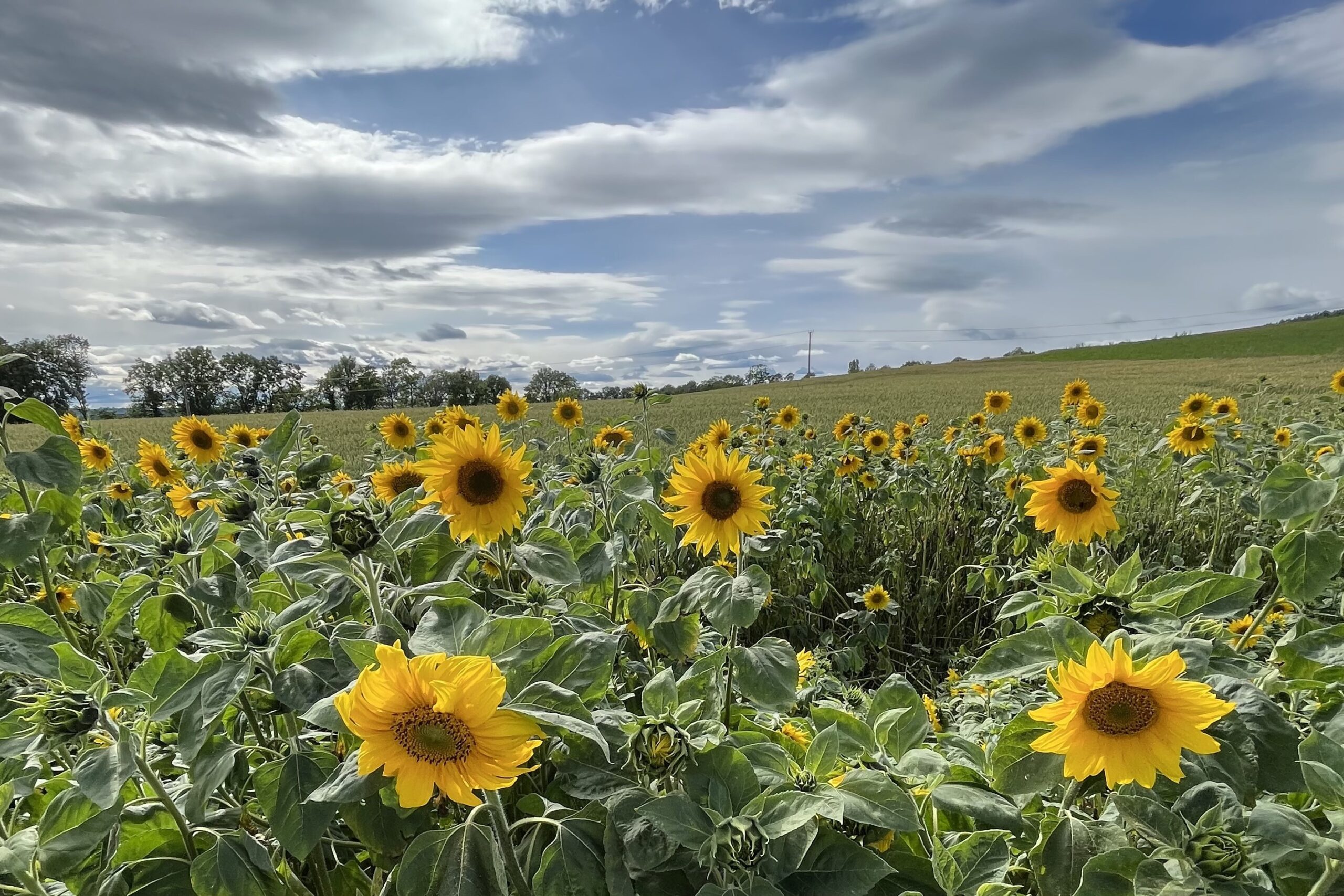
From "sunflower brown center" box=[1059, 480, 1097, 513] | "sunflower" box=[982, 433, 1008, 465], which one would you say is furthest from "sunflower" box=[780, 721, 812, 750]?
"sunflower" box=[982, 433, 1008, 465]

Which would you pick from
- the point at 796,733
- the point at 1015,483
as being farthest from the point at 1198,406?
the point at 796,733

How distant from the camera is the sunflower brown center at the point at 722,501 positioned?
217cm

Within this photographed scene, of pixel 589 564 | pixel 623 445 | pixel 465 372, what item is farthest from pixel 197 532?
pixel 465 372

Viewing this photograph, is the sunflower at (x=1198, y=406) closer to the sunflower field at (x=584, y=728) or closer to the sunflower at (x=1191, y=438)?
the sunflower at (x=1191, y=438)

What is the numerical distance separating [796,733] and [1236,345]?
8188 centimetres

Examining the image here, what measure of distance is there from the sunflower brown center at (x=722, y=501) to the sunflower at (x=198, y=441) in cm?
434

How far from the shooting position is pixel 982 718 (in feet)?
9.98

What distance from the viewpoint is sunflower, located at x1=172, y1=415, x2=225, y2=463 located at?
519cm

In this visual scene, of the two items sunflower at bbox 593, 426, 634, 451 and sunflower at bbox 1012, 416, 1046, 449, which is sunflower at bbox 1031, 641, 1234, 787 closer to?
sunflower at bbox 593, 426, 634, 451

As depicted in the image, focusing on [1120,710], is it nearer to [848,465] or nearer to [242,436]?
[848,465]

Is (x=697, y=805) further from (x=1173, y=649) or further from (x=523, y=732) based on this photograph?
(x=1173, y=649)

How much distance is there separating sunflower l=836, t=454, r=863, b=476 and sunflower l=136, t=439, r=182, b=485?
503 centimetres

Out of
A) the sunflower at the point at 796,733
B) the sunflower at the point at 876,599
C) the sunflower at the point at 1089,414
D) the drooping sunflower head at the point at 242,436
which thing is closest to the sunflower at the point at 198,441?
the drooping sunflower head at the point at 242,436

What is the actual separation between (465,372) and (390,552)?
54.3 m
